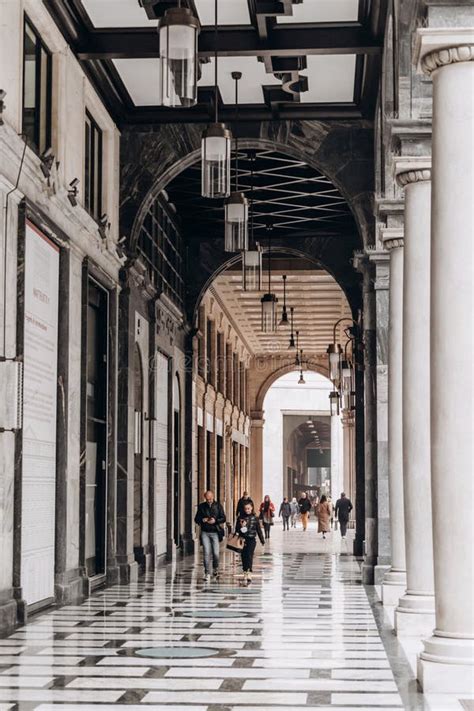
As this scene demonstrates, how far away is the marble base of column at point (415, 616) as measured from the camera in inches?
456

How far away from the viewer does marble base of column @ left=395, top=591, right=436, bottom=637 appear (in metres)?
11.6

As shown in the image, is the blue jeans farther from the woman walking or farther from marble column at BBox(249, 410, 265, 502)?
marble column at BBox(249, 410, 265, 502)

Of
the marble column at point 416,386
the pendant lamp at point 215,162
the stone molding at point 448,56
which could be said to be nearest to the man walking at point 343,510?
the marble column at point 416,386

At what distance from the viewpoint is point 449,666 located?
822cm

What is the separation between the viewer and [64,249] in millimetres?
15586


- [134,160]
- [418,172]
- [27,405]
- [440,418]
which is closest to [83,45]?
[134,160]

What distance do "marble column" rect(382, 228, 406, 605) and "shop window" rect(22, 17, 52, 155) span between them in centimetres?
430

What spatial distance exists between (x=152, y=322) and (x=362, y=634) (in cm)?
1122

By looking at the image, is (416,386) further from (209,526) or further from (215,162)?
(209,526)

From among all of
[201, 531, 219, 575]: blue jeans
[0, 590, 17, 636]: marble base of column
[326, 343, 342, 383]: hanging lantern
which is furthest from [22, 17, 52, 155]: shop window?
[326, 343, 342, 383]: hanging lantern

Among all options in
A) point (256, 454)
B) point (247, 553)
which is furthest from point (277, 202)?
point (256, 454)

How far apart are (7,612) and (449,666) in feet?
18.6

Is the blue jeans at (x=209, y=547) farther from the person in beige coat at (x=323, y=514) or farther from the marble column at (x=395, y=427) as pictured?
the person in beige coat at (x=323, y=514)

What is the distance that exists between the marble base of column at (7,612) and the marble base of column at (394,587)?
189 inches
